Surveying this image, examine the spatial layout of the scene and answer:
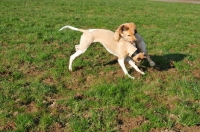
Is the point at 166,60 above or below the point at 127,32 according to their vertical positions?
below

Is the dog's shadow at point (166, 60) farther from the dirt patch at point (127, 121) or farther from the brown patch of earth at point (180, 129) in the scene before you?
the brown patch of earth at point (180, 129)

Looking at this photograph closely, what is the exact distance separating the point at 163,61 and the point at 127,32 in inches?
79.4

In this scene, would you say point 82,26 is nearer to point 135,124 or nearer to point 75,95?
point 75,95

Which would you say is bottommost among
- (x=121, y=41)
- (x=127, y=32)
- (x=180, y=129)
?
(x=180, y=129)

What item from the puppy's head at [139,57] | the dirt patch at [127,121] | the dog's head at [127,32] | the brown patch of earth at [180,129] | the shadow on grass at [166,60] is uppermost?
the dog's head at [127,32]

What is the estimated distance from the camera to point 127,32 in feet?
22.2

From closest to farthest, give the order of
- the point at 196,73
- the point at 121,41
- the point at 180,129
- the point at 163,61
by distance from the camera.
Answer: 1. the point at 180,129
2. the point at 121,41
3. the point at 196,73
4. the point at 163,61

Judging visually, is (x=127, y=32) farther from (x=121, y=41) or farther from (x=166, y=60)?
(x=166, y=60)

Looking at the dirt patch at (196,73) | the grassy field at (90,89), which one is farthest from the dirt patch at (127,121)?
the dirt patch at (196,73)

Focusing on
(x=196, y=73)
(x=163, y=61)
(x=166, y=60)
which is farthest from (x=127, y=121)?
(x=166, y=60)

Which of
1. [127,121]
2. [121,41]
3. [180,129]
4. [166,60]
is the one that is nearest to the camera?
[180,129]

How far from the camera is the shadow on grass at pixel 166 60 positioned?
25.9 ft

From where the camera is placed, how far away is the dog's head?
670cm

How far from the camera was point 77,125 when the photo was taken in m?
4.91
